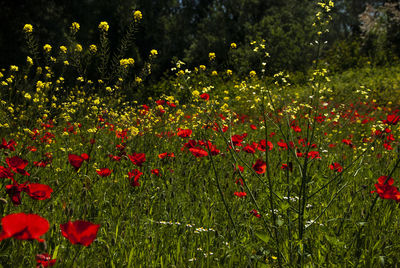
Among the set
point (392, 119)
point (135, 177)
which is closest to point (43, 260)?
point (135, 177)

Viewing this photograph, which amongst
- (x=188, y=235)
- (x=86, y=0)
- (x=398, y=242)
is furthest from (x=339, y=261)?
(x=86, y=0)

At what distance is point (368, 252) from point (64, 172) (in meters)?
2.33

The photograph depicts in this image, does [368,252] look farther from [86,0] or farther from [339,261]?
[86,0]

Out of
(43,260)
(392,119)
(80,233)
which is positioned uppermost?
(392,119)

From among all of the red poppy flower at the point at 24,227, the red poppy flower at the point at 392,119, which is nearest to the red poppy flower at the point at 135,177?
the red poppy flower at the point at 24,227

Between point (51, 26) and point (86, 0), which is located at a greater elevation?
point (86, 0)

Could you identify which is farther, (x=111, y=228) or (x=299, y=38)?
(x=299, y=38)

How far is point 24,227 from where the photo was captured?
0.78m

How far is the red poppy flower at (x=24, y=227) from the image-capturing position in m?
0.77

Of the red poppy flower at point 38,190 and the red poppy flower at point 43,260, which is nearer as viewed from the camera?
the red poppy flower at point 43,260

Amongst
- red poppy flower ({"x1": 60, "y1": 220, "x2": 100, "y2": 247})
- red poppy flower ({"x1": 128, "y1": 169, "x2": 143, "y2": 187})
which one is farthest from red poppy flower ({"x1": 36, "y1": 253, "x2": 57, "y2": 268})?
red poppy flower ({"x1": 128, "y1": 169, "x2": 143, "y2": 187})

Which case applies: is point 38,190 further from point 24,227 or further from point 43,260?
point 24,227

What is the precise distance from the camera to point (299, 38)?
57.7 ft

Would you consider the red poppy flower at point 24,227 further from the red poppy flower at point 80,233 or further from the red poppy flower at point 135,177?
the red poppy flower at point 135,177
